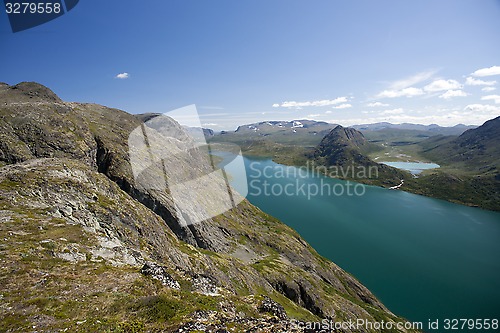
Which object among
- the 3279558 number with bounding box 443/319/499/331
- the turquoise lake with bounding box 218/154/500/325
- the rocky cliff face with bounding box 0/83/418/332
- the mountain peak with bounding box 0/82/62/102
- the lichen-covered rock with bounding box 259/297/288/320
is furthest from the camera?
the turquoise lake with bounding box 218/154/500/325

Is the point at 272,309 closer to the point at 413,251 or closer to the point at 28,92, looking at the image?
the point at 28,92

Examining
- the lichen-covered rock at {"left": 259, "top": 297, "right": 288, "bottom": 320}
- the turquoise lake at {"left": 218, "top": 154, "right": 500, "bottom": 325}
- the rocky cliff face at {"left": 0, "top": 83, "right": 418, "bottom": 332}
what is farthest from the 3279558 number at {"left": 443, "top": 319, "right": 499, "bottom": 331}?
the lichen-covered rock at {"left": 259, "top": 297, "right": 288, "bottom": 320}

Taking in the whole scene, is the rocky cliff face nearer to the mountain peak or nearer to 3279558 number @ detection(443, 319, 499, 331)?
the mountain peak

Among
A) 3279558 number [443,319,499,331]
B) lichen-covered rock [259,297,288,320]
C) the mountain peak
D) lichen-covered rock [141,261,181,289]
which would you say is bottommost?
3279558 number [443,319,499,331]

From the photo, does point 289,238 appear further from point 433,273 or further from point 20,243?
point 20,243

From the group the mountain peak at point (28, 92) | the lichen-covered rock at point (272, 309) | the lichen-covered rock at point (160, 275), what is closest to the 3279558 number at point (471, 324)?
the lichen-covered rock at point (272, 309)

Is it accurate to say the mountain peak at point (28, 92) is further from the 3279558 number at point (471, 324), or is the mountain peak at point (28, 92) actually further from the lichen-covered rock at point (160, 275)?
the 3279558 number at point (471, 324)

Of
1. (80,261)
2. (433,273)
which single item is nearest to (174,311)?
(80,261)
